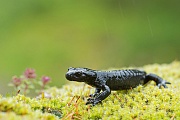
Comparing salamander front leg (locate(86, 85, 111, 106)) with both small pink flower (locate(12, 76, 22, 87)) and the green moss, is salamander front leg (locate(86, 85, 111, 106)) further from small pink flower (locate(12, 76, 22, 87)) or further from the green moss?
small pink flower (locate(12, 76, 22, 87))

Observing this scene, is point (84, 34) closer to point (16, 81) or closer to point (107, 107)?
point (16, 81)

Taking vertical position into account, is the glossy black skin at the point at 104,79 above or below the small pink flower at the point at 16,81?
below

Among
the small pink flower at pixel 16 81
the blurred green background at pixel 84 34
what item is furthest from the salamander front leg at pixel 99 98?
the blurred green background at pixel 84 34

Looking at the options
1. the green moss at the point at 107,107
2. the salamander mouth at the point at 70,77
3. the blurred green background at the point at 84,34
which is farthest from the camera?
the blurred green background at the point at 84,34

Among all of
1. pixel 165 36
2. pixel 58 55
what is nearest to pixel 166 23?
pixel 165 36

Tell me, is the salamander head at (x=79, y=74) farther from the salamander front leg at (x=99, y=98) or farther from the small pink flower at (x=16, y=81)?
the small pink flower at (x=16, y=81)

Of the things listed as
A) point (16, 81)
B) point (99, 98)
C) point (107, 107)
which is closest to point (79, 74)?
point (99, 98)
